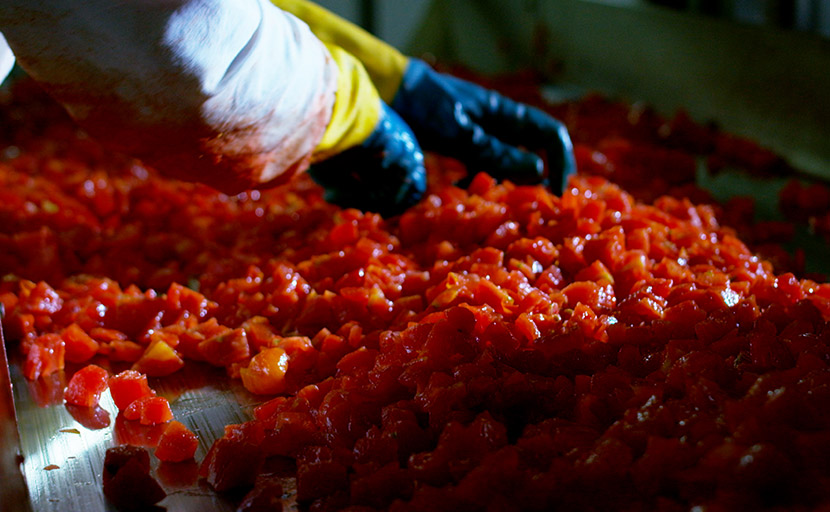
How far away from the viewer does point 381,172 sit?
2078 millimetres

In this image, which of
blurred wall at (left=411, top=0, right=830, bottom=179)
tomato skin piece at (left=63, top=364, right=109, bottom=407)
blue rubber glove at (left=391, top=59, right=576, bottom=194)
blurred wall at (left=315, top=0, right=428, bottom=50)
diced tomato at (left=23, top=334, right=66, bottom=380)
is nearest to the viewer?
tomato skin piece at (left=63, top=364, right=109, bottom=407)

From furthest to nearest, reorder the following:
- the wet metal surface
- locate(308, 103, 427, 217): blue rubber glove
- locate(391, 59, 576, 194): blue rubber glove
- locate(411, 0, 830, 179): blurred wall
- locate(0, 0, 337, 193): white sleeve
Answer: locate(411, 0, 830, 179): blurred wall, locate(391, 59, 576, 194): blue rubber glove, locate(308, 103, 427, 217): blue rubber glove, locate(0, 0, 337, 193): white sleeve, the wet metal surface

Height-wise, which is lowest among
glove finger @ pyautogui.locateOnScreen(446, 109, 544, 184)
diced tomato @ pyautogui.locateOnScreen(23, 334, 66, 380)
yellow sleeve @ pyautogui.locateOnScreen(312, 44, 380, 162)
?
diced tomato @ pyautogui.locateOnScreen(23, 334, 66, 380)

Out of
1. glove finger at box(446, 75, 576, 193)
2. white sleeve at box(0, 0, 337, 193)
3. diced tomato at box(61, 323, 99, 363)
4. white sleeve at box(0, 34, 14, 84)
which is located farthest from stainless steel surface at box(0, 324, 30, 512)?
glove finger at box(446, 75, 576, 193)

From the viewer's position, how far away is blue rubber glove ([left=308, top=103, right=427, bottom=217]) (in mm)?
2027

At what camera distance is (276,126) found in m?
1.74

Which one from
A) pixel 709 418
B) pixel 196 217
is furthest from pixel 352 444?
pixel 196 217

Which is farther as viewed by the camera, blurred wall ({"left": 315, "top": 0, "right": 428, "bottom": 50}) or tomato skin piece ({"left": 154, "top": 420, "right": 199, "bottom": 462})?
blurred wall ({"left": 315, "top": 0, "right": 428, "bottom": 50})

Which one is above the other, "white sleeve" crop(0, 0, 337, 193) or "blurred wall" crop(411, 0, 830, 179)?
"white sleeve" crop(0, 0, 337, 193)

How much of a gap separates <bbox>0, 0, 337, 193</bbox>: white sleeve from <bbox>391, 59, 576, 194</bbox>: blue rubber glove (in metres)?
0.39

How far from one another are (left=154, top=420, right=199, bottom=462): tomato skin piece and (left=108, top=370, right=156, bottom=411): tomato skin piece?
188 mm

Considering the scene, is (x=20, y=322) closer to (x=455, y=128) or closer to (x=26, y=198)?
(x=26, y=198)

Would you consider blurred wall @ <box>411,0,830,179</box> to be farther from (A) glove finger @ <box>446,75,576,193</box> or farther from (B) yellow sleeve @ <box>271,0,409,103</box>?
(B) yellow sleeve @ <box>271,0,409,103</box>

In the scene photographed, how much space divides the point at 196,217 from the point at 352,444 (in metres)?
1.31
